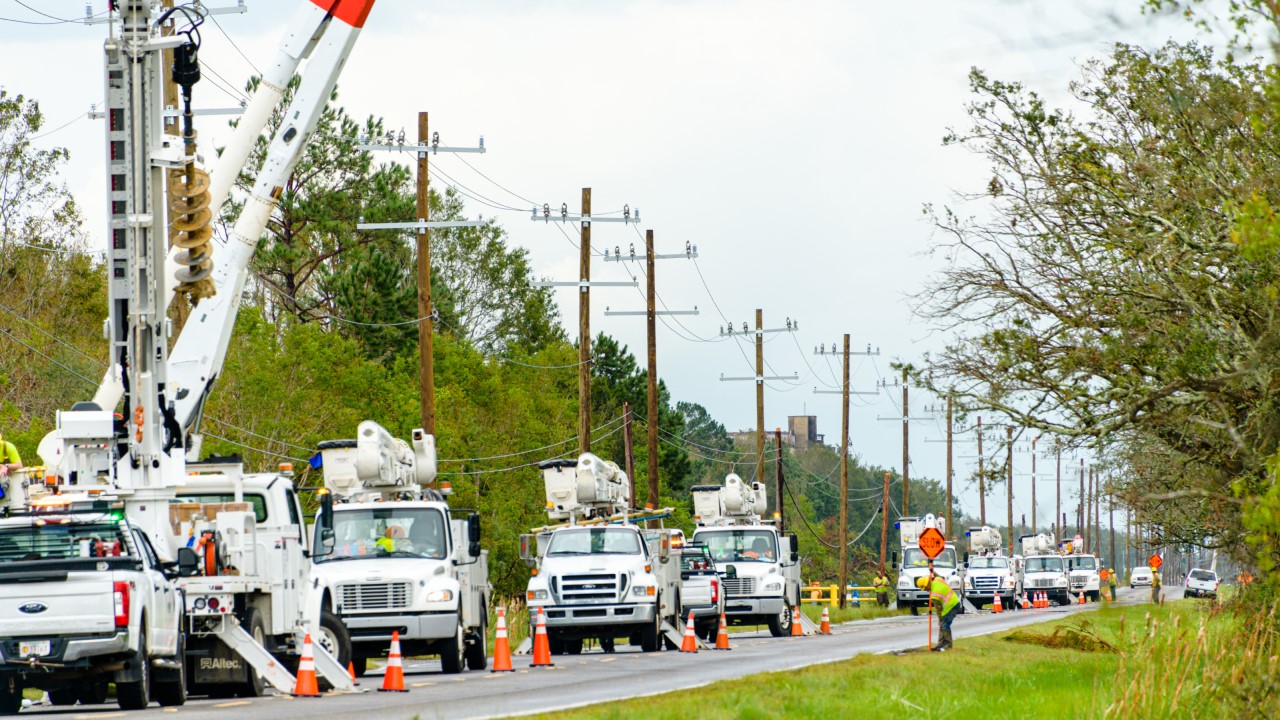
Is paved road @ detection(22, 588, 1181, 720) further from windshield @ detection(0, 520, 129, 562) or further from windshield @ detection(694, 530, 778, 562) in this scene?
windshield @ detection(694, 530, 778, 562)

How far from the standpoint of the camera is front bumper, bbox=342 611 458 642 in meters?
23.7

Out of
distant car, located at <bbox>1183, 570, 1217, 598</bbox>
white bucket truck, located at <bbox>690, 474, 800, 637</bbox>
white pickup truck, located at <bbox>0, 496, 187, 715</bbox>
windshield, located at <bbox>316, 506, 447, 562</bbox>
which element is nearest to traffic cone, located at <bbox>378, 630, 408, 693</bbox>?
white pickup truck, located at <bbox>0, 496, 187, 715</bbox>

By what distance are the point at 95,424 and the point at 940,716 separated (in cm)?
923

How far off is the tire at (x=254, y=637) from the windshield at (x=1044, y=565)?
195 ft

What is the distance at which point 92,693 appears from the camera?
58.3ft

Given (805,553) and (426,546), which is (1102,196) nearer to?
(426,546)

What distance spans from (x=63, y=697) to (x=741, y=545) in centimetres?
2372

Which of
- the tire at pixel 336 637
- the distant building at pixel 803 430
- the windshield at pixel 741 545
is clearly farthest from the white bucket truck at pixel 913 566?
the distant building at pixel 803 430

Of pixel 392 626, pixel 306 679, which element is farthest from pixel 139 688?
pixel 392 626

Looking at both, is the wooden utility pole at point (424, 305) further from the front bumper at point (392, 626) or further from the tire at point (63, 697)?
the tire at point (63, 697)

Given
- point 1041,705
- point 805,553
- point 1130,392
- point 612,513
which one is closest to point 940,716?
point 1041,705

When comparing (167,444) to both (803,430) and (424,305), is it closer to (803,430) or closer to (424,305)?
(424,305)

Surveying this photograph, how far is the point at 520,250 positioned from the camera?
285 ft

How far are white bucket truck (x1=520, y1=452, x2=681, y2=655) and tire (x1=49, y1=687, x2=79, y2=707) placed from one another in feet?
38.4
